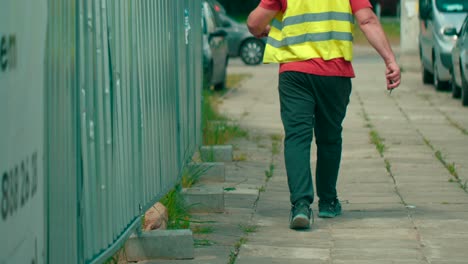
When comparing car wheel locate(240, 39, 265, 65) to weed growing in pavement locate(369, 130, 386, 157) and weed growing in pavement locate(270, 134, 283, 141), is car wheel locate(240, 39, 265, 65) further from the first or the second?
weed growing in pavement locate(270, 134, 283, 141)

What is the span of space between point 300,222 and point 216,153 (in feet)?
10.8

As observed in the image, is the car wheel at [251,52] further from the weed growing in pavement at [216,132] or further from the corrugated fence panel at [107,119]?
the corrugated fence panel at [107,119]

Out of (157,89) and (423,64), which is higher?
(157,89)

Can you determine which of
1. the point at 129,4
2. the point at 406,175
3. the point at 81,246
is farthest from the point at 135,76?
the point at 406,175

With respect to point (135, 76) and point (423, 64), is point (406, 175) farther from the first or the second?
point (423, 64)

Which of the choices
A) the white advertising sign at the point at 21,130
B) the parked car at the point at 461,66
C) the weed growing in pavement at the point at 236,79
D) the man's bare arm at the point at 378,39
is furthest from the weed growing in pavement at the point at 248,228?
the weed growing in pavement at the point at 236,79

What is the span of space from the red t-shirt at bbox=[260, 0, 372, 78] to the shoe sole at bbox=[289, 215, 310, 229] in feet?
2.90

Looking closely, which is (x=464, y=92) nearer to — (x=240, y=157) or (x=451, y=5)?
(x=451, y=5)

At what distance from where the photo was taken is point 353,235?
7.20m

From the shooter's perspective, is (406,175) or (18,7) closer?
(18,7)

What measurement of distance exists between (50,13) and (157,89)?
2846 mm

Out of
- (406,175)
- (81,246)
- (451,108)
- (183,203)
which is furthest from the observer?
(451,108)

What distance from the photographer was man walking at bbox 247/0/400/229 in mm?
7418

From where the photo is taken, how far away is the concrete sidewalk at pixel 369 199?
21.9ft
